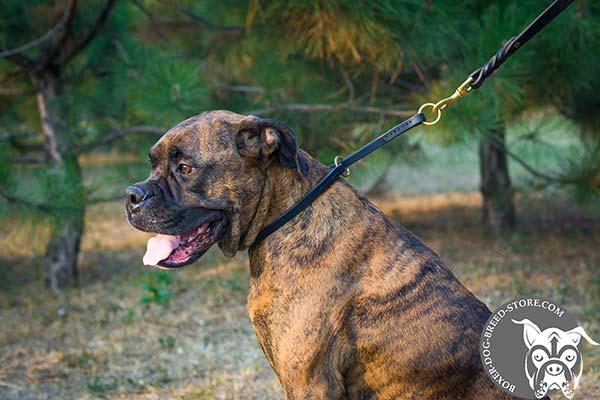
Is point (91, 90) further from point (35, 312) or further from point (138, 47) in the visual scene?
point (35, 312)

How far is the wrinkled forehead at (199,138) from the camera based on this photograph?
2.40 m

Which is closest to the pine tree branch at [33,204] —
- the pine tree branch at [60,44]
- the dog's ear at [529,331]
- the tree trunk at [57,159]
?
the tree trunk at [57,159]

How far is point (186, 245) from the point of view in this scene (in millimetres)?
2432

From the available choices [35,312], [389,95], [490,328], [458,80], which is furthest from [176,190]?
[389,95]

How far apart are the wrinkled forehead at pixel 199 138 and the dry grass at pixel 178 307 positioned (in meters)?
1.75

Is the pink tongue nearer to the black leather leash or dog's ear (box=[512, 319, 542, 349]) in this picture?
the black leather leash

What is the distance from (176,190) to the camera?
2.39 metres

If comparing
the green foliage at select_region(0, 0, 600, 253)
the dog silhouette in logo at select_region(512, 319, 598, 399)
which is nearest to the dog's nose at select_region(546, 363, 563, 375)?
the dog silhouette in logo at select_region(512, 319, 598, 399)

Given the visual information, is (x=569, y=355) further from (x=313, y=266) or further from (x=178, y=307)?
(x=178, y=307)

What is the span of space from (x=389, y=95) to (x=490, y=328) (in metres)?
4.20

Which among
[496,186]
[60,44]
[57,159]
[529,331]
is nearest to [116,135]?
[57,159]

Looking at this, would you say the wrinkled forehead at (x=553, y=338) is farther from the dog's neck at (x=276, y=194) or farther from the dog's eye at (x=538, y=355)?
the dog's neck at (x=276, y=194)

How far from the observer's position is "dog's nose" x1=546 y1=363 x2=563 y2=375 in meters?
2.36

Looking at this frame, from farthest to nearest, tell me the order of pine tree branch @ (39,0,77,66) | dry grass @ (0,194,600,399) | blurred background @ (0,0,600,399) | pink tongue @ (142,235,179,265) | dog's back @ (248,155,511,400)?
pine tree branch @ (39,0,77,66) → blurred background @ (0,0,600,399) → dry grass @ (0,194,600,399) → pink tongue @ (142,235,179,265) → dog's back @ (248,155,511,400)
